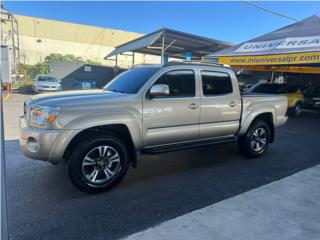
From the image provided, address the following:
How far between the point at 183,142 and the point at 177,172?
570mm

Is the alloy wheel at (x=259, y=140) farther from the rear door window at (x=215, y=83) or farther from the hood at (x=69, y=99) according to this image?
the hood at (x=69, y=99)

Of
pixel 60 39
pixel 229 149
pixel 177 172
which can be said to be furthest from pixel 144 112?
pixel 60 39

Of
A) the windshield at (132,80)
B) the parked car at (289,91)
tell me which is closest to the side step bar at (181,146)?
the windshield at (132,80)

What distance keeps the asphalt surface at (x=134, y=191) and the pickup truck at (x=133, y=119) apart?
14.7 inches

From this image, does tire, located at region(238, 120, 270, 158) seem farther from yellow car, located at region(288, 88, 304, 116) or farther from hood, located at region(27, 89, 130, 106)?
yellow car, located at region(288, 88, 304, 116)

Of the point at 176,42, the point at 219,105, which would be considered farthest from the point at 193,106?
the point at 176,42

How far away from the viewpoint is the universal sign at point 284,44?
9270mm

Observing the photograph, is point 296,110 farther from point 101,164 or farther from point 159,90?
point 101,164

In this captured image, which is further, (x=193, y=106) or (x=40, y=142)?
(x=193, y=106)

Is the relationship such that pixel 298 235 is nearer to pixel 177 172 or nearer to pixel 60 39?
pixel 177 172

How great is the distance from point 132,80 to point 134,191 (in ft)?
6.26

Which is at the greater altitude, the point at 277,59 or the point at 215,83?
the point at 277,59

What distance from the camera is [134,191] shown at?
3881 mm

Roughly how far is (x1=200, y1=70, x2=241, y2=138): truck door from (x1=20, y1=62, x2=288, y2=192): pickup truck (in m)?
0.02
